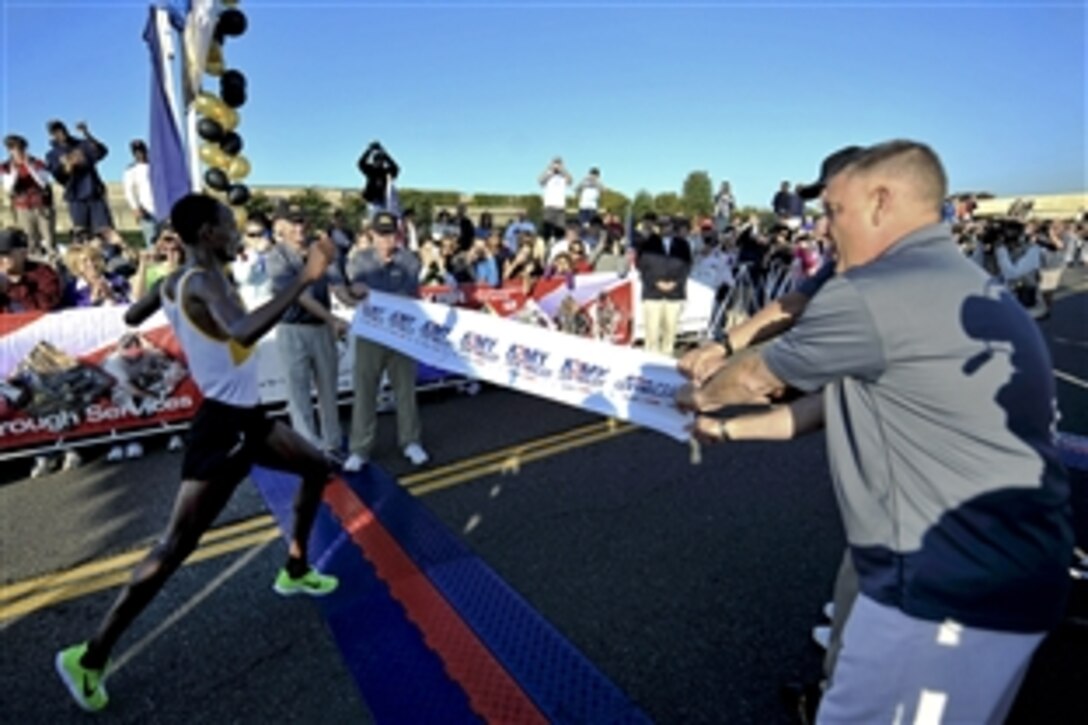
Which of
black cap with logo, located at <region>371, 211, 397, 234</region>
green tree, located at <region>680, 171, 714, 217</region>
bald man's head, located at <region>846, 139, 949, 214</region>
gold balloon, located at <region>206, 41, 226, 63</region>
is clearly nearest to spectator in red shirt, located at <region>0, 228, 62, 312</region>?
gold balloon, located at <region>206, 41, 226, 63</region>

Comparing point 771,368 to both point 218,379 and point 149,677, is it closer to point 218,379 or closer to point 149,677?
point 218,379

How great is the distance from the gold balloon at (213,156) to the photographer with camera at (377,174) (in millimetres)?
2715

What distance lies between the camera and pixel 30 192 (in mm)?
10547

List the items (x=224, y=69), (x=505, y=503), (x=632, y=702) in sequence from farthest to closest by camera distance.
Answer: (x=224, y=69), (x=505, y=503), (x=632, y=702)

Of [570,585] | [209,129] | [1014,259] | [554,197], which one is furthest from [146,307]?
[1014,259]

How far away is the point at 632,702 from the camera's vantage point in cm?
270

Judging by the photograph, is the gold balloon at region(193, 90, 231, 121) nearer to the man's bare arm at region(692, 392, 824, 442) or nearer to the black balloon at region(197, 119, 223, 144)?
the black balloon at region(197, 119, 223, 144)

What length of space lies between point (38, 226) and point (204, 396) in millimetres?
10885

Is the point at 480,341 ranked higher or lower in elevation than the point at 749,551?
higher

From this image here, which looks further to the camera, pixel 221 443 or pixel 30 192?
pixel 30 192

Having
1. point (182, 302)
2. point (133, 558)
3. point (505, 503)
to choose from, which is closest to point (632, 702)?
point (505, 503)

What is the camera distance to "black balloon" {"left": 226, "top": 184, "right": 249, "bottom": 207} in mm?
7688

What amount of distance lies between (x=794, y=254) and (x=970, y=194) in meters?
17.7

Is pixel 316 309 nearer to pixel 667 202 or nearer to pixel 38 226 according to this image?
pixel 38 226
